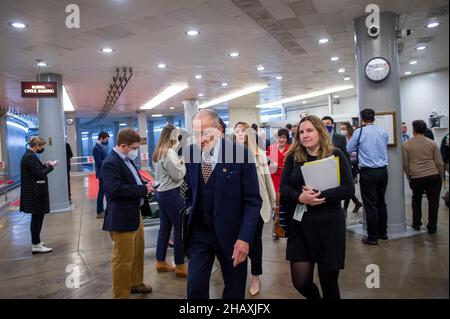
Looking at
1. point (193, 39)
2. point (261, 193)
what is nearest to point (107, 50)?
point (193, 39)

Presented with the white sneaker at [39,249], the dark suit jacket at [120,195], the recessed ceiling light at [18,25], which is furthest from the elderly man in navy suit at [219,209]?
the recessed ceiling light at [18,25]

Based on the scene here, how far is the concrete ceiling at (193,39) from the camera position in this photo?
16.2 feet

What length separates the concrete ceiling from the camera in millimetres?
4930

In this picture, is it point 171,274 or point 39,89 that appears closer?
point 171,274

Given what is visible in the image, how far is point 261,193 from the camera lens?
339 centimetres

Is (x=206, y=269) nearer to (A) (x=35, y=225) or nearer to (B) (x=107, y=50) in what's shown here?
(A) (x=35, y=225)

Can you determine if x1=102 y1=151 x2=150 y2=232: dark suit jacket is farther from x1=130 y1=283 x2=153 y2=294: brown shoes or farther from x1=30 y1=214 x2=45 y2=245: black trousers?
x1=30 y1=214 x2=45 y2=245: black trousers

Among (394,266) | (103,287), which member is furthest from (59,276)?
(394,266)

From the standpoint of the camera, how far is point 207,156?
7.69 feet

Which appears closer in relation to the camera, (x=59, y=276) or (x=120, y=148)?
(x=120, y=148)

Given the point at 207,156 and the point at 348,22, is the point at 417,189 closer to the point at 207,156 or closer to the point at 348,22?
the point at 348,22

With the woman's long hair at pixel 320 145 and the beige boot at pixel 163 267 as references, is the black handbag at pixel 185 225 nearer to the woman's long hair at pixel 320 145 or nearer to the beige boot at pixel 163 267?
the woman's long hair at pixel 320 145

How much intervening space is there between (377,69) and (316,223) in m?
3.56
